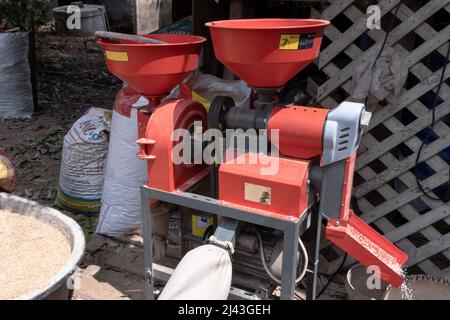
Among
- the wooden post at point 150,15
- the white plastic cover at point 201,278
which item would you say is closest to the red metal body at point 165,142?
the white plastic cover at point 201,278

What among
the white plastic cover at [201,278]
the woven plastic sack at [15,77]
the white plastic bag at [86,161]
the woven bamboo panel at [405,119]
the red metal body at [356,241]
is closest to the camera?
the white plastic cover at [201,278]

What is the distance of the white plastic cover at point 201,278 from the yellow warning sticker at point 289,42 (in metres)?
0.71

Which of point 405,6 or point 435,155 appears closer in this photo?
point 405,6

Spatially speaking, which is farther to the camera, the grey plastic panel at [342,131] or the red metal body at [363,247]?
the red metal body at [363,247]

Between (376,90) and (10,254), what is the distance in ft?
5.62

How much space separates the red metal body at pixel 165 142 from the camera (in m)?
1.68

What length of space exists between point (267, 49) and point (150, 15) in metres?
2.03

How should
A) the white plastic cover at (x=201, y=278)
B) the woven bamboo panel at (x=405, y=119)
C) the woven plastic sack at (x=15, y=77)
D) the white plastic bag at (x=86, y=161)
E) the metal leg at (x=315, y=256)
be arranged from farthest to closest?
1. the woven plastic sack at (x=15, y=77)
2. the white plastic bag at (x=86, y=161)
3. the woven bamboo panel at (x=405, y=119)
4. the metal leg at (x=315, y=256)
5. the white plastic cover at (x=201, y=278)

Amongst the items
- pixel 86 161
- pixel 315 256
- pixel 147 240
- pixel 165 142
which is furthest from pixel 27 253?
pixel 315 256

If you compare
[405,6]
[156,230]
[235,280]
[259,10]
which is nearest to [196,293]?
[235,280]

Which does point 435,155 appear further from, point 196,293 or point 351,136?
point 196,293

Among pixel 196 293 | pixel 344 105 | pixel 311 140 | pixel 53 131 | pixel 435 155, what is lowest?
pixel 53 131

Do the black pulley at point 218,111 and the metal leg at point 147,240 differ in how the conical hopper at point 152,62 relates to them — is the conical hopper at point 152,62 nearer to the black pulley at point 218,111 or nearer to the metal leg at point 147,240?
the black pulley at point 218,111

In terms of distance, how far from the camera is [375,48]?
6.75 ft
